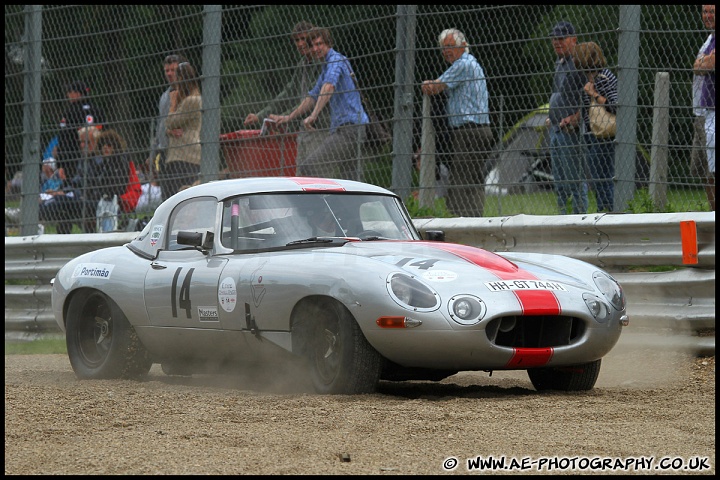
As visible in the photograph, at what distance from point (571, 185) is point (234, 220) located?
279 cm

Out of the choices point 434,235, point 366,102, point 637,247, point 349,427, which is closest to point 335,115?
point 366,102

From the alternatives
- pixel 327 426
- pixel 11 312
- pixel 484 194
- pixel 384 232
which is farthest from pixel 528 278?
pixel 11 312

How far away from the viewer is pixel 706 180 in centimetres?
846

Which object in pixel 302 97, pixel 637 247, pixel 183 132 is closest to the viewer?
pixel 637 247

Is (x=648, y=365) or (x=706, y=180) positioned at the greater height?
(x=706, y=180)

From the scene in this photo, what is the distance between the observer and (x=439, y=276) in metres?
6.29

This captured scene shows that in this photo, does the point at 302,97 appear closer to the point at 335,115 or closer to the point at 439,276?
the point at 335,115

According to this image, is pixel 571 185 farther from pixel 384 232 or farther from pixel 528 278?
pixel 528 278

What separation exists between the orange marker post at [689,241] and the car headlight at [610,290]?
124cm

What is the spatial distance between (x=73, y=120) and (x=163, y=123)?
130 cm

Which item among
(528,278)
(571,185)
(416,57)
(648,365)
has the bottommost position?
(648,365)

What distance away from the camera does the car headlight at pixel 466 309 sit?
6102 mm

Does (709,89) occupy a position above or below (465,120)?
above

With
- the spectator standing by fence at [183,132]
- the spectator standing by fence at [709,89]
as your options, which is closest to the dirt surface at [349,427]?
the spectator standing by fence at [709,89]
